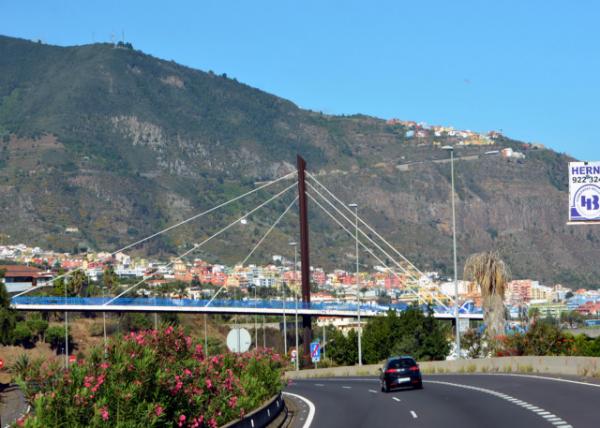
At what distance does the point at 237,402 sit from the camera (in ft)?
83.5

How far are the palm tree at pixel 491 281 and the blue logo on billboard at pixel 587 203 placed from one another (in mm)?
18925

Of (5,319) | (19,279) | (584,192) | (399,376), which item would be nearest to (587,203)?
(584,192)

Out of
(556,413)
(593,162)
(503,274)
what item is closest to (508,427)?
(556,413)

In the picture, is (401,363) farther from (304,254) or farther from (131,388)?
(304,254)

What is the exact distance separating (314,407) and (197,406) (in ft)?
43.7

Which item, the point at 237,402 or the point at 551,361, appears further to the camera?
the point at 551,361

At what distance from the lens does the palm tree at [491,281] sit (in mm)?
67938

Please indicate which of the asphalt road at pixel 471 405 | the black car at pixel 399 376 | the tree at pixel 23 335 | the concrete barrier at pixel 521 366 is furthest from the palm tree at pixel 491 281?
the tree at pixel 23 335

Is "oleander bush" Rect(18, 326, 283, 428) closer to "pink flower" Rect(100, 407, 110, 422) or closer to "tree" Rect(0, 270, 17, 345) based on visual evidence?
"pink flower" Rect(100, 407, 110, 422)

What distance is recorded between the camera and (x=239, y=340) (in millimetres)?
33562

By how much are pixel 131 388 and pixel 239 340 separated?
1415cm

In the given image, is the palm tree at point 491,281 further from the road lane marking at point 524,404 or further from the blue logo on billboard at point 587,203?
the road lane marking at point 524,404

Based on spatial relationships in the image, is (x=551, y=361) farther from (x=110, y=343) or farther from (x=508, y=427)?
(x=110, y=343)

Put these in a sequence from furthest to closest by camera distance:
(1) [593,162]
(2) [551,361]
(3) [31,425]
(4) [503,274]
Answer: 1. (4) [503,274]
2. (1) [593,162]
3. (2) [551,361]
4. (3) [31,425]
